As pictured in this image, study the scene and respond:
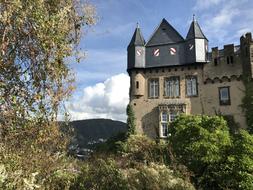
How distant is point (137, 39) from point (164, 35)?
3.02 meters

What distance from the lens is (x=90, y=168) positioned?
56.0 feet

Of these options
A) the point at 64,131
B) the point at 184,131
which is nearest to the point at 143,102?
the point at 184,131

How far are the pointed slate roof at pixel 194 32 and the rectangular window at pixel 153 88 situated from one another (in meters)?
5.75

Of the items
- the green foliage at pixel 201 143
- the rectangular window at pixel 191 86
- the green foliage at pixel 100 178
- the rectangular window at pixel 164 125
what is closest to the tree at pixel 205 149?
the green foliage at pixel 201 143

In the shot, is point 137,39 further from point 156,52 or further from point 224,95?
point 224,95

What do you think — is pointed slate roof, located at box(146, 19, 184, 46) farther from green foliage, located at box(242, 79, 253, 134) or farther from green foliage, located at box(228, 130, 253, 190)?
green foliage, located at box(228, 130, 253, 190)

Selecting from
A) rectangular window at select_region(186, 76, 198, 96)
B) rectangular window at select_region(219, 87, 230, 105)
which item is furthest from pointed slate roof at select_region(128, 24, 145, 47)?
rectangular window at select_region(219, 87, 230, 105)

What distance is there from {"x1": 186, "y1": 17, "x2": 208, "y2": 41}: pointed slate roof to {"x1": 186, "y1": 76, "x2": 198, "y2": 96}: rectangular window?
4360 millimetres

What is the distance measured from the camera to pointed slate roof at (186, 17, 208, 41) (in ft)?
111

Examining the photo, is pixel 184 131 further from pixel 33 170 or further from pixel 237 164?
pixel 33 170

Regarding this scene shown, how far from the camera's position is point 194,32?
33.9m

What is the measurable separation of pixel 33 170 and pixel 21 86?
1.90m

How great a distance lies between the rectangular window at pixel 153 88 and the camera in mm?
34312

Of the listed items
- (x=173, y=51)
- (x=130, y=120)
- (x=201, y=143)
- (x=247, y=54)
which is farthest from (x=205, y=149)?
(x=173, y=51)
